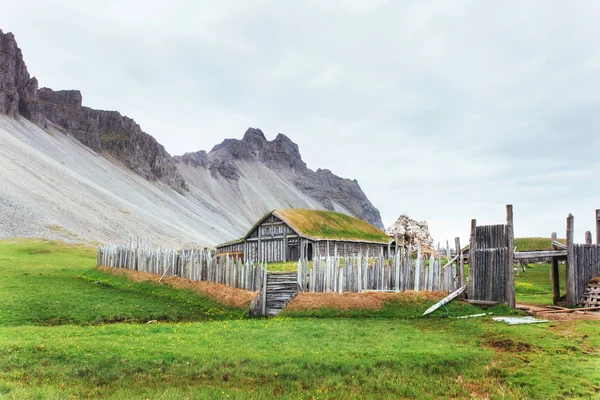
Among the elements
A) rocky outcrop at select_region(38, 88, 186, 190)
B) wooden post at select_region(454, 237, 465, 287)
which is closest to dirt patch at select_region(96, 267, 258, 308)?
wooden post at select_region(454, 237, 465, 287)

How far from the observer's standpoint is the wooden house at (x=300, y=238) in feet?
133

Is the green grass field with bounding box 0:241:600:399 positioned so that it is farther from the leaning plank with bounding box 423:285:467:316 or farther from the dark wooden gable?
the dark wooden gable

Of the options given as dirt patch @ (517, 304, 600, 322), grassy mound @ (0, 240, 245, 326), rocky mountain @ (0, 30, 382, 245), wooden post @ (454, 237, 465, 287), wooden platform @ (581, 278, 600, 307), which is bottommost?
grassy mound @ (0, 240, 245, 326)

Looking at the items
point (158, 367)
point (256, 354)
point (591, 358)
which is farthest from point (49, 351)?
point (591, 358)

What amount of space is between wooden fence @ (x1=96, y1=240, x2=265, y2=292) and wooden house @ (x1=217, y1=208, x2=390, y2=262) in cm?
1194

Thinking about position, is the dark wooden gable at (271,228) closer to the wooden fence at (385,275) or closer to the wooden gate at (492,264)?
the wooden fence at (385,275)

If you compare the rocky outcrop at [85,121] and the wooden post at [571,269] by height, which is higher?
the rocky outcrop at [85,121]

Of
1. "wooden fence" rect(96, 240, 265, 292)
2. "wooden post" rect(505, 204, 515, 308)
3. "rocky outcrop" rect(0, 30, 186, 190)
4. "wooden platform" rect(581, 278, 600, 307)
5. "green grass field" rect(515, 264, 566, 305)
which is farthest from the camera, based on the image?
"rocky outcrop" rect(0, 30, 186, 190)

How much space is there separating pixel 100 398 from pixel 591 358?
38.1ft

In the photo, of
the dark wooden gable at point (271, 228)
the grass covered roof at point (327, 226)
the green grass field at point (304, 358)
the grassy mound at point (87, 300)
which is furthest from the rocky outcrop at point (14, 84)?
the green grass field at point (304, 358)

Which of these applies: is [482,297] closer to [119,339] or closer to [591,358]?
[591,358]

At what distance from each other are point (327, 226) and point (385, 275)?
78.0ft

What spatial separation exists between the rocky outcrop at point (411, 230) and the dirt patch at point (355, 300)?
116ft

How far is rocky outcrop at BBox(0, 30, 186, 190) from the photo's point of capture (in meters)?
128
